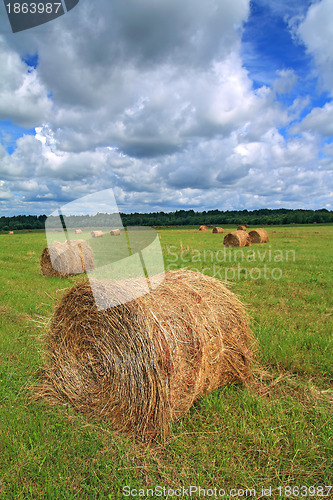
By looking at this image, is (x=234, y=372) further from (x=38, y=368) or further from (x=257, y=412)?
(x=38, y=368)

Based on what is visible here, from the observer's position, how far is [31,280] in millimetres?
12234

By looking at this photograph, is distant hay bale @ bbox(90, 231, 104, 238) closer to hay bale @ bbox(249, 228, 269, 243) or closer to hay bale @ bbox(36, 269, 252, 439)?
hay bale @ bbox(249, 228, 269, 243)

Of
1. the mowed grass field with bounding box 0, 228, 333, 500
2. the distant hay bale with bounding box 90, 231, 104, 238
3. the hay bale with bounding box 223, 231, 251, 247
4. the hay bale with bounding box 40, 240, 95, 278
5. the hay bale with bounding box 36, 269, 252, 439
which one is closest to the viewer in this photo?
the mowed grass field with bounding box 0, 228, 333, 500

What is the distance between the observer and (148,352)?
3492 mm

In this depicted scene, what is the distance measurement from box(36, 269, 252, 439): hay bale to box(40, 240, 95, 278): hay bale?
9666 mm

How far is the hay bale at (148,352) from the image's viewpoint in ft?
11.4

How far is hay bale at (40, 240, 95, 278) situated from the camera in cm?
1384

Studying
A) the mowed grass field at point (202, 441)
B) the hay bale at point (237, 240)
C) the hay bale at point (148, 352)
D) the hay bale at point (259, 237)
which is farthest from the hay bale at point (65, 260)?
the hay bale at point (259, 237)

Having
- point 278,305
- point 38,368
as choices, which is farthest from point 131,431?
point 278,305

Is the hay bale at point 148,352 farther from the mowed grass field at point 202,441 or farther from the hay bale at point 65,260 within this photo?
the hay bale at point 65,260

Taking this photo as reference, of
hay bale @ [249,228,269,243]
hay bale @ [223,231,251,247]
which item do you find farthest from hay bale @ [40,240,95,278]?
hay bale @ [249,228,269,243]

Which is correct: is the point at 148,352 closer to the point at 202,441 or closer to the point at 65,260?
the point at 202,441

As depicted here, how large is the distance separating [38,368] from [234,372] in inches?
120

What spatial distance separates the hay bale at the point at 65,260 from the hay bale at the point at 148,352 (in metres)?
9.67
